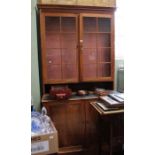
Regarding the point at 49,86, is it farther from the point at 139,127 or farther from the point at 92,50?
the point at 139,127

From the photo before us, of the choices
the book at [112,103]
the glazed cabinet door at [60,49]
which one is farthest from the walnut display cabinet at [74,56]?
the book at [112,103]

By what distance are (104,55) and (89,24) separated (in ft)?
1.62

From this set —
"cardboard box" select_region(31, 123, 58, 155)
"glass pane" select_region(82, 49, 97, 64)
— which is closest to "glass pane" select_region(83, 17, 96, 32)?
"glass pane" select_region(82, 49, 97, 64)

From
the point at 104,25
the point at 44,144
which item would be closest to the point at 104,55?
the point at 104,25

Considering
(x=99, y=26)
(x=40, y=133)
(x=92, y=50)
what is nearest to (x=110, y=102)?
(x=40, y=133)

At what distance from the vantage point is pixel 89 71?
9.35ft

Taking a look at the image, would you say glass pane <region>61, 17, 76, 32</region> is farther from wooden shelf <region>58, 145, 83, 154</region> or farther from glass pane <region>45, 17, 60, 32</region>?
wooden shelf <region>58, 145, 83, 154</region>

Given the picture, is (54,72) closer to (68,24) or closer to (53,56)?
(53,56)

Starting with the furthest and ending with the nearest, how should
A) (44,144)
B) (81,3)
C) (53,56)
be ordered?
(53,56), (81,3), (44,144)

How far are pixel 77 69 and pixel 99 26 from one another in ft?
2.29

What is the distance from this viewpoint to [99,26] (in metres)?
2.84

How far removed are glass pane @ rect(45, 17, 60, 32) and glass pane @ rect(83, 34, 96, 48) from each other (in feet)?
1.34

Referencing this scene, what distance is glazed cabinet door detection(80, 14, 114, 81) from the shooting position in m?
2.77

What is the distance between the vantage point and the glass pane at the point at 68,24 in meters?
2.70
